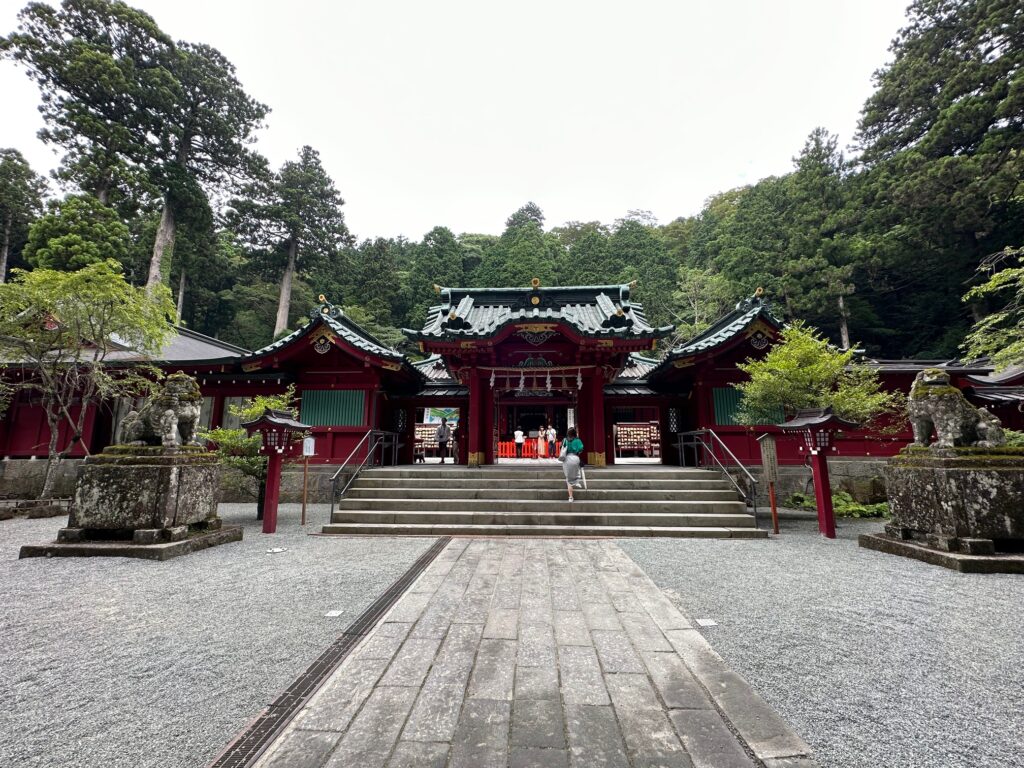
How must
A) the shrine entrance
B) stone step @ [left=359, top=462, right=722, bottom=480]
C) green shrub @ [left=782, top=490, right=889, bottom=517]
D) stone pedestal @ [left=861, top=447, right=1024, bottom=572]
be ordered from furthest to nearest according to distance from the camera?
1. the shrine entrance
2. green shrub @ [left=782, top=490, right=889, bottom=517]
3. stone step @ [left=359, top=462, right=722, bottom=480]
4. stone pedestal @ [left=861, top=447, right=1024, bottom=572]

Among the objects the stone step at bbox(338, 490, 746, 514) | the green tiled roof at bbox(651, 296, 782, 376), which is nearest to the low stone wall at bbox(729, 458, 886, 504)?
the green tiled roof at bbox(651, 296, 782, 376)

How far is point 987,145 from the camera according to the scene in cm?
1895

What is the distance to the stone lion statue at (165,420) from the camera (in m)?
6.38

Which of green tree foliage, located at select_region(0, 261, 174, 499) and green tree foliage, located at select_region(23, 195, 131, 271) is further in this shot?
green tree foliage, located at select_region(23, 195, 131, 271)

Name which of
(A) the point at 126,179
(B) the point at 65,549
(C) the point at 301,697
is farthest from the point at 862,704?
(A) the point at 126,179

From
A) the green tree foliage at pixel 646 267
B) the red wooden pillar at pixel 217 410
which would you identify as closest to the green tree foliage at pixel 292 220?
the red wooden pillar at pixel 217 410

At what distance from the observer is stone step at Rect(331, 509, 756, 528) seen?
25.2 feet

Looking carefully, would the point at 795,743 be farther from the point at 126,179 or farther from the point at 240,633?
the point at 126,179

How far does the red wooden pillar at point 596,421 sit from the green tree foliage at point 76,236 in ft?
77.0

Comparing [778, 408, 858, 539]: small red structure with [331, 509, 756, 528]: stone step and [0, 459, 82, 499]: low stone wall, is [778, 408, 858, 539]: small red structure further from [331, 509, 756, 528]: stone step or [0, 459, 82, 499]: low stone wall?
[0, 459, 82, 499]: low stone wall

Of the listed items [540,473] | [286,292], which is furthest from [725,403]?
[286,292]

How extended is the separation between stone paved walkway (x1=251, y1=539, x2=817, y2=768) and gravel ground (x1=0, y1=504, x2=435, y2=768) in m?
0.53

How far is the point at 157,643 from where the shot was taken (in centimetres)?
323

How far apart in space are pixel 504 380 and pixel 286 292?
87.2 ft
